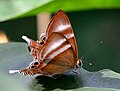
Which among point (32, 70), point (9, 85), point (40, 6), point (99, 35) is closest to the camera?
point (9, 85)

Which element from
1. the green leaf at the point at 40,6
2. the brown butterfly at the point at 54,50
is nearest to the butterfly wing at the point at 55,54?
the brown butterfly at the point at 54,50

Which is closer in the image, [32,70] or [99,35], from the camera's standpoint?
[32,70]

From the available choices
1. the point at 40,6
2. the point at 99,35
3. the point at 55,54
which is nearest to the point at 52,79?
the point at 55,54

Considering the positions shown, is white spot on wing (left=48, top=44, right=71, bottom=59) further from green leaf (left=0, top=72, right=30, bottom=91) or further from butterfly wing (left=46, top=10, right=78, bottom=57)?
green leaf (left=0, top=72, right=30, bottom=91)

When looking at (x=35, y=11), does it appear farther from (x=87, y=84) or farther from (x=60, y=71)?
(x=87, y=84)

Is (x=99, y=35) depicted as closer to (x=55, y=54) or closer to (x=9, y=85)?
(x=55, y=54)

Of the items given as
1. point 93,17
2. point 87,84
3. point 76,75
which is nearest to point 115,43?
Result: point 93,17

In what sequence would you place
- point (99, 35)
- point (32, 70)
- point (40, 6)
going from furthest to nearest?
point (99, 35)
point (40, 6)
point (32, 70)

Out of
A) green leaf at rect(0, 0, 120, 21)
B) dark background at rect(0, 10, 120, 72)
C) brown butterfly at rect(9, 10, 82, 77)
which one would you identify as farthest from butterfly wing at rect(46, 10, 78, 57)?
dark background at rect(0, 10, 120, 72)
